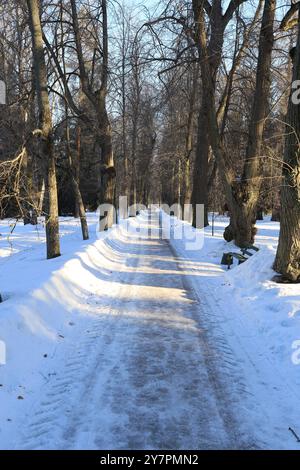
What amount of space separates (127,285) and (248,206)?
6.48m

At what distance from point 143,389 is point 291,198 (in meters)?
5.91

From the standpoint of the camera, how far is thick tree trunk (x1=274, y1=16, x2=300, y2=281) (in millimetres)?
9367

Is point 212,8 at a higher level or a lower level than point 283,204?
higher

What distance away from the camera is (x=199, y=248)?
698 inches

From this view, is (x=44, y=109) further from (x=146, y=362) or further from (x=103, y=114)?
(x=146, y=362)

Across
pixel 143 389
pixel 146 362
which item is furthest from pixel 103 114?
pixel 143 389

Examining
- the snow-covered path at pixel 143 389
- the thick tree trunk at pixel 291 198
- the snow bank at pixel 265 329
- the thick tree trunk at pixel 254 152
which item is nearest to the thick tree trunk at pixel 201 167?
the thick tree trunk at pixel 254 152

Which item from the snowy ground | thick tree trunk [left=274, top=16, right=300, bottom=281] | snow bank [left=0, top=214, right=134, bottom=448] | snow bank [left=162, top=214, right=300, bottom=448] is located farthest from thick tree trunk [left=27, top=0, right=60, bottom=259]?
thick tree trunk [left=274, top=16, right=300, bottom=281]

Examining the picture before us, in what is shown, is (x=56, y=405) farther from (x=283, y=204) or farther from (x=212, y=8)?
(x=212, y=8)

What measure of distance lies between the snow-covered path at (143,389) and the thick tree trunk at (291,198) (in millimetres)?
2209

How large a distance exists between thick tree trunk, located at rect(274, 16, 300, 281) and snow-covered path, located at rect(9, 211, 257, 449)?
2209mm

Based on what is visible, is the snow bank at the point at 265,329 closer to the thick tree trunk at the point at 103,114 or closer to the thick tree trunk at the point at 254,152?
the thick tree trunk at the point at 254,152
